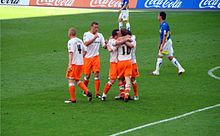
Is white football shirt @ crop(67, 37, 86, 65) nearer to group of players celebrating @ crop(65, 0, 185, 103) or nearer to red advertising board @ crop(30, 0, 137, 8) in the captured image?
group of players celebrating @ crop(65, 0, 185, 103)

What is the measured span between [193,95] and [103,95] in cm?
284

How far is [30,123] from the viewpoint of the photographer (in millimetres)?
17328

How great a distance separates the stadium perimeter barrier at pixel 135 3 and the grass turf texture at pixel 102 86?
6063 mm

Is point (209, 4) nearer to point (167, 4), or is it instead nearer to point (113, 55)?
point (167, 4)

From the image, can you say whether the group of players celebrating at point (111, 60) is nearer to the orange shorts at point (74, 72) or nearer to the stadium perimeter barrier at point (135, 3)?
the orange shorts at point (74, 72)

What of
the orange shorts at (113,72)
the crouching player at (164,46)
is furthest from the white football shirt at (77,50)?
the crouching player at (164,46)

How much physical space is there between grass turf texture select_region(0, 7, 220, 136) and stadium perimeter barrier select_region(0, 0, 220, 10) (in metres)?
6.06

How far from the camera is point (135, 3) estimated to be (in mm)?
46312

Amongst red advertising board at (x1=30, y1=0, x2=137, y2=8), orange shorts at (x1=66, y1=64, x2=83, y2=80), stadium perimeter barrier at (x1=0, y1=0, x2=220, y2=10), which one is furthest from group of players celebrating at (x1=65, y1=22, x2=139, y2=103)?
red advertising board at (x1=30, y1=0, x2=137, y2=8)

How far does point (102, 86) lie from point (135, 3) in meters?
24.6

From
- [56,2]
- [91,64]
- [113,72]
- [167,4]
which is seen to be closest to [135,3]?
[167,4]

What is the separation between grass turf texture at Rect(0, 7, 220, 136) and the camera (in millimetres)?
17078

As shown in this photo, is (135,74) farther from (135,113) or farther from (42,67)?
(42,67)

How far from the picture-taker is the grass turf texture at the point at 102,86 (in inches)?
672
